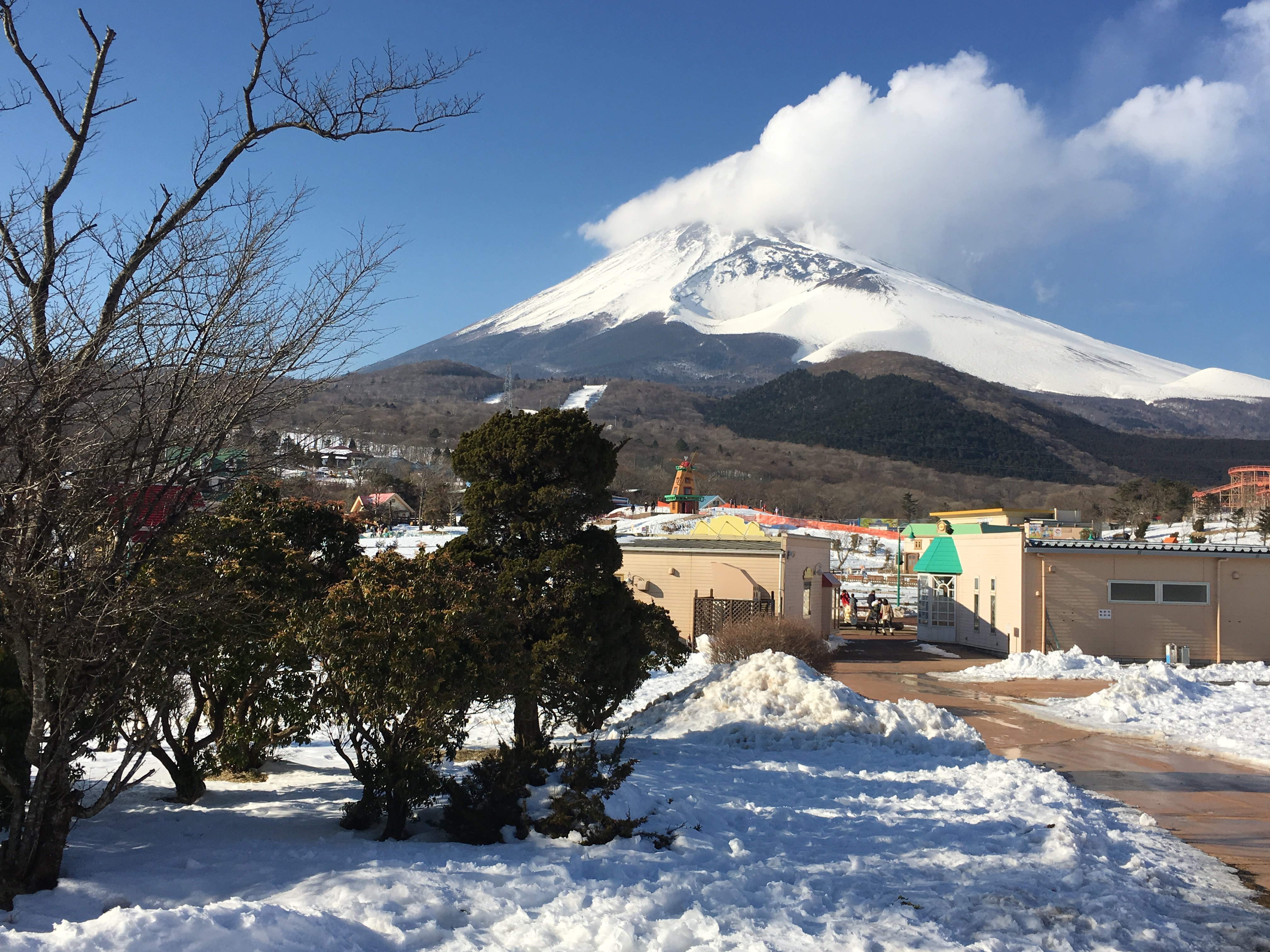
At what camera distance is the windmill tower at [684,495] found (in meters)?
57.2

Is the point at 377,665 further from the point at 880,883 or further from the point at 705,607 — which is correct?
the point at 705,607

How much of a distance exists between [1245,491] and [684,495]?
4072 centimetres

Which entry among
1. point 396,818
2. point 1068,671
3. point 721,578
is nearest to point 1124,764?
point 1068,671

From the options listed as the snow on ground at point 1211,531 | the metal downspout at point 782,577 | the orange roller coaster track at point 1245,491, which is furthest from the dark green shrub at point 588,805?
the orange roller coaster track at point 1245,491

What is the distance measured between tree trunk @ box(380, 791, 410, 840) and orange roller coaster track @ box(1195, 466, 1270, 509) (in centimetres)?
5773

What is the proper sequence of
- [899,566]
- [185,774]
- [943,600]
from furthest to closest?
1. [899,566]
2. [943,600]
3. [185,774]

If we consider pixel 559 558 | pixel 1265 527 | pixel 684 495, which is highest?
pixel 684 495

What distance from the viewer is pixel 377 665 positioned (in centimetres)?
616

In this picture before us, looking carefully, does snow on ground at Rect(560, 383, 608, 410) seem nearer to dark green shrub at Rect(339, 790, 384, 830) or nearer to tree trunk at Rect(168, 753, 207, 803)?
tree trunk at Rect(168, 753, 207, 803)

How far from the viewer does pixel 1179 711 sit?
13.7 meters

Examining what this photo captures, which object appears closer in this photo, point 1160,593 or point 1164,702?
point 1164,702

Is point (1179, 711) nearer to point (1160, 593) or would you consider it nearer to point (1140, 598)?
point (1140, 598)

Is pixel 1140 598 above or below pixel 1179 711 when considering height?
above

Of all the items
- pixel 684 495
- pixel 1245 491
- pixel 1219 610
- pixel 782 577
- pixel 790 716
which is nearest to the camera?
pixel 790 716
